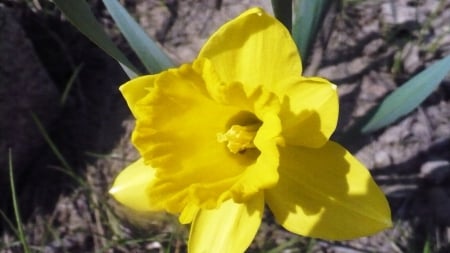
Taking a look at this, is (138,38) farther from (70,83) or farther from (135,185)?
(70,83)

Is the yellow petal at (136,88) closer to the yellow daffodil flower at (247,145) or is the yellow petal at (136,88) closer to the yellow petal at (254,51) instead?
the yellow daffodil flower at (247,145)

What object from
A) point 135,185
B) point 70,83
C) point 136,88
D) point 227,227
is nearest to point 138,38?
point 136,88

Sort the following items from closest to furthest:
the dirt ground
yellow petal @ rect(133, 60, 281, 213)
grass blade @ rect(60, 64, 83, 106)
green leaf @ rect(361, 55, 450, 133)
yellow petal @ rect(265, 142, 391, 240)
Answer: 1. yellow petal @ rect(133, 60, 281, 213)
2. yellow petal @ rect(265, 142, 391, 240)
3. green leaf @ rect(361, 55, 450, 133)
4. the dirt ground
5. grass blade @ rect(60, 64, 83, 106)

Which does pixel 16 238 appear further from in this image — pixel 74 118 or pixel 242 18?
pixel 242 18

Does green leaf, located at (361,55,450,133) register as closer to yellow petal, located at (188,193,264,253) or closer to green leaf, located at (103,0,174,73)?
yellow petal, located at (188,193,264,253)

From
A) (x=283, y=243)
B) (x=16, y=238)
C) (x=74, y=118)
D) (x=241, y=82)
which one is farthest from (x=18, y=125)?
(x=241, y=82)

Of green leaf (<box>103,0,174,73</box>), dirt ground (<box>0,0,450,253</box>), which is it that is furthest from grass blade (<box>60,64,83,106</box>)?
green leaf (<box>103,0,174,73</box>)

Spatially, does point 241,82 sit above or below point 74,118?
above
